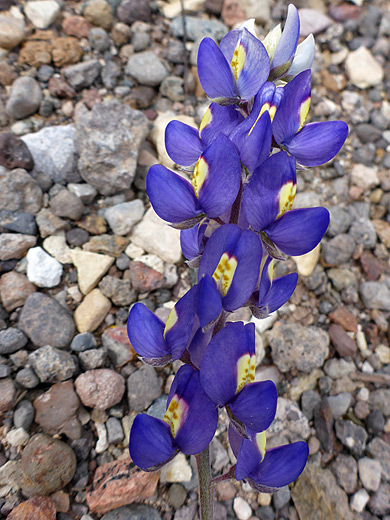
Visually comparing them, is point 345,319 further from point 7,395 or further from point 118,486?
point 7,395

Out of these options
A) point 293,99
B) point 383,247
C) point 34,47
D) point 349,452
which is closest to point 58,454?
point 349,452

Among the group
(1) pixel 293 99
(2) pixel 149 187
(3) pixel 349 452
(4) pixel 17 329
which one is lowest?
(3) pixel 349 452

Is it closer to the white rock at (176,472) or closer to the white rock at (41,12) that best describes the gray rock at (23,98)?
the white rock at (41,12)

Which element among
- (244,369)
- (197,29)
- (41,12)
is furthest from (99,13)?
(244,369)

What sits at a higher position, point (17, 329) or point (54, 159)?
point (54, 159)

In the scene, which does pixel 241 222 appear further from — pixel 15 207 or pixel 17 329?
pixel 15 207

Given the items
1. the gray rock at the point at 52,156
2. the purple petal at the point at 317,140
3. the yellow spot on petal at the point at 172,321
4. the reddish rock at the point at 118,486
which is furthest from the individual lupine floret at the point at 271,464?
the gray rock at the point at 52,156

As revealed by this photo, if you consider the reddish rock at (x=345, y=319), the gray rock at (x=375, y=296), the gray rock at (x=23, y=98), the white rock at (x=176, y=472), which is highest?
the gray rock at (x=23, y=98)
